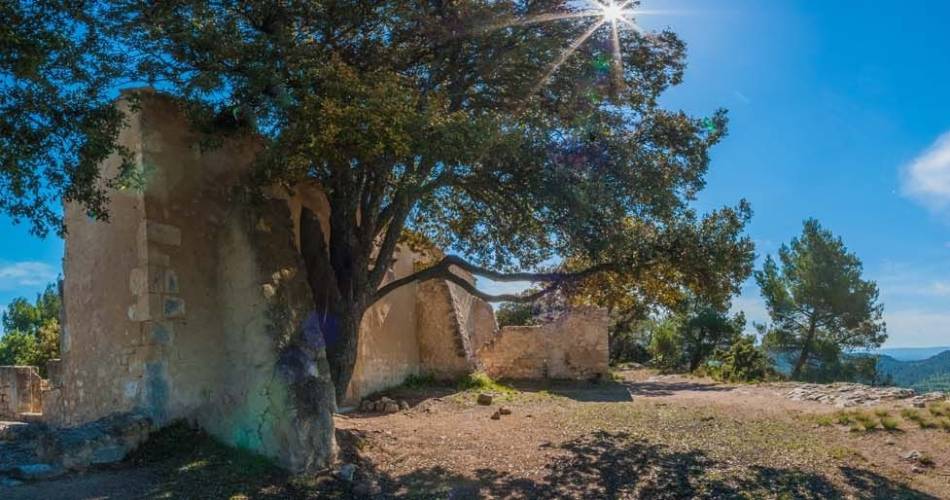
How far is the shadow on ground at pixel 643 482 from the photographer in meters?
6.17

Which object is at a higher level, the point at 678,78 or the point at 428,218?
the point at 678,78

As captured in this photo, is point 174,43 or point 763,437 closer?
point 174,43

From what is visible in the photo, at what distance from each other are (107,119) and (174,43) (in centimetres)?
154

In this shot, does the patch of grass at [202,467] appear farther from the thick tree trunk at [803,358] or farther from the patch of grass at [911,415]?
the thick tree trunk at [803,358]

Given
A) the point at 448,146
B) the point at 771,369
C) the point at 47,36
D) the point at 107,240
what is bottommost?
the point at 771,369

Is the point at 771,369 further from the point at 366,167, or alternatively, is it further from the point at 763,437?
the point at 366,167

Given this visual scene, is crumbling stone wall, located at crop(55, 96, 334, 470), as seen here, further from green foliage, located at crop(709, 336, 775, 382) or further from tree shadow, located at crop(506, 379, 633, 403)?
green foliage, located at crop(709, 336, 775, 382)

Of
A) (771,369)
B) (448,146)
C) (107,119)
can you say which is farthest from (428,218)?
(771,369)

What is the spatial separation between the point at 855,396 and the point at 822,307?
15389 mm

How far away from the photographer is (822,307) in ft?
83.7

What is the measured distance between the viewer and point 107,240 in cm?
730

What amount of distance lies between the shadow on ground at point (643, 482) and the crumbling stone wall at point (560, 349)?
9.86m

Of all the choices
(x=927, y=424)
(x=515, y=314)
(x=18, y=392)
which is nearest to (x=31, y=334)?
(x=18, y=392)

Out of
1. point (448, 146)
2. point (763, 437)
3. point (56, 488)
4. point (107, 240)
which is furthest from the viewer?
point (763, 437)
